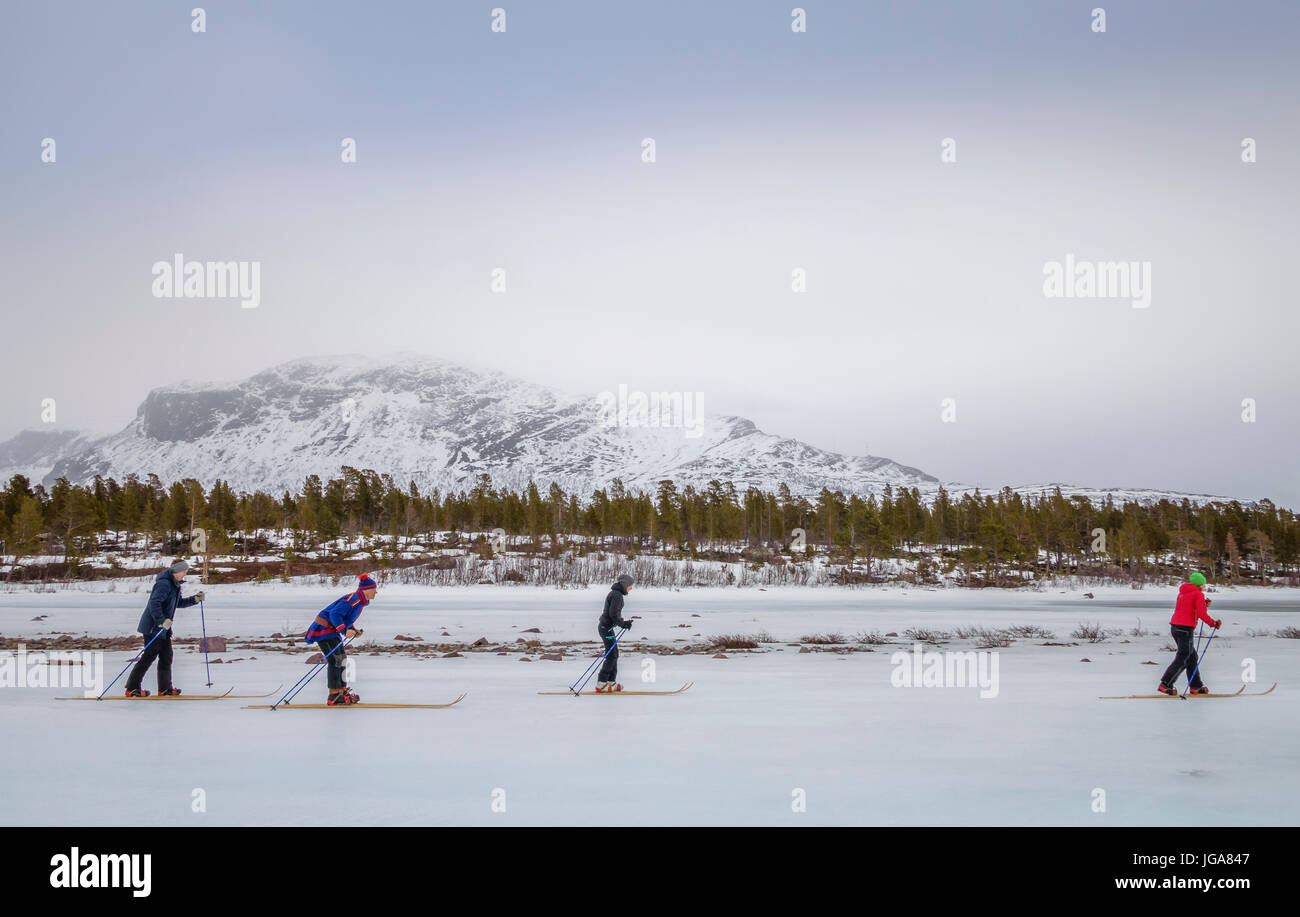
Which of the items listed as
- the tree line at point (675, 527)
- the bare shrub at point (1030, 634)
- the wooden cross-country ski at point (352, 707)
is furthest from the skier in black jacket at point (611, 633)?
the tree line at point (675, 527)

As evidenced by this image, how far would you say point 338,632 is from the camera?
37.3 ft

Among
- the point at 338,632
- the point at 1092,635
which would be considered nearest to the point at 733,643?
the point at 1092,635

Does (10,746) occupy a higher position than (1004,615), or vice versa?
(10,746)

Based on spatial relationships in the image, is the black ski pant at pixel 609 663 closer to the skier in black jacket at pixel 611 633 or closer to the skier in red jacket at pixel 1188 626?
the skier in black jacket at pixel 611 633

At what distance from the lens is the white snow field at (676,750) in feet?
21.8

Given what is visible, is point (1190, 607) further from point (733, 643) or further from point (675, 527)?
point (675, 527)

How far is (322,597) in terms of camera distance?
147ft

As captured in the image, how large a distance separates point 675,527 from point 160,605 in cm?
7703

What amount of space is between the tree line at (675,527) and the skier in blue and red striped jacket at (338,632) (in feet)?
211

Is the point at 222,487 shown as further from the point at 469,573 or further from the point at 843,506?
the point at 843,506

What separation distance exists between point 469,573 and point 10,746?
5424cm

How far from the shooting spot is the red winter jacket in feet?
38.2
